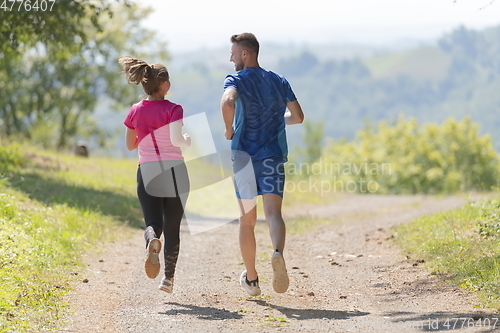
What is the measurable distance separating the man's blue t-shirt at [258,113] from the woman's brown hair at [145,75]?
2.02ft

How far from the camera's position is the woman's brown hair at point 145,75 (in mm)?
5523

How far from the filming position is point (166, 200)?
5.70 m

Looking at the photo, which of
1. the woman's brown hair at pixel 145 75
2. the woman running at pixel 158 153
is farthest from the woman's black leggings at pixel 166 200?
the woman's brown hair at pixel 145 75

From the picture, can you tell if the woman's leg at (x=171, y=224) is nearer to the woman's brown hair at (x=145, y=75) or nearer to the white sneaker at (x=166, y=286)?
the white sneaker at (x=166, y=286)

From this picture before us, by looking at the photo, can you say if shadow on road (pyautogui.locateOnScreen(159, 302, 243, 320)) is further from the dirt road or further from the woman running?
the woman running

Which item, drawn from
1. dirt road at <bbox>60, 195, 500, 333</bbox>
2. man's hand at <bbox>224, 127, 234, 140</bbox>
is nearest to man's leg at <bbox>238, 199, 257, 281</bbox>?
dirt road at <bbox>60, 195, 500, 333</bbox>

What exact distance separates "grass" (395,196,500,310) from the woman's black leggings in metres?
2.67

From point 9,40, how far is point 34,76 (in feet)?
86.1

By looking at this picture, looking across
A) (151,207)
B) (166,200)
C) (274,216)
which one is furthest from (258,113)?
(151,207)

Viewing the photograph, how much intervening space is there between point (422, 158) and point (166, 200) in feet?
176

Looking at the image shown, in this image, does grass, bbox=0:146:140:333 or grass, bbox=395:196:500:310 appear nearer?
grass, bbox=0:146:140:333

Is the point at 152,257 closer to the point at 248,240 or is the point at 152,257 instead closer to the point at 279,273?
the point at 248,240

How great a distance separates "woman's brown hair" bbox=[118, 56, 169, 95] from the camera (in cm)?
552

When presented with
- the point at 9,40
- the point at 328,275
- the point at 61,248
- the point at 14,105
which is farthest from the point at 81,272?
the point at 14,105
